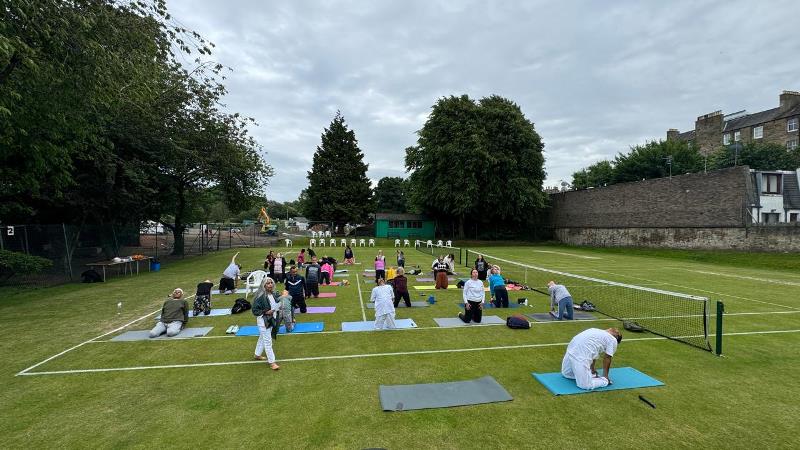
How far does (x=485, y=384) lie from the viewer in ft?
26.6

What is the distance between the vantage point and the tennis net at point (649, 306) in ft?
38.1

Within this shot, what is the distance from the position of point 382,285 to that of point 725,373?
898cm

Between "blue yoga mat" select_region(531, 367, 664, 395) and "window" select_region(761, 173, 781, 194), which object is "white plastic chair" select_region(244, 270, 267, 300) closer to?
"blue yoga mat" select_region(531, 367, 664, 395)

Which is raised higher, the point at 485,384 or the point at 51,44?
the point at 51,44

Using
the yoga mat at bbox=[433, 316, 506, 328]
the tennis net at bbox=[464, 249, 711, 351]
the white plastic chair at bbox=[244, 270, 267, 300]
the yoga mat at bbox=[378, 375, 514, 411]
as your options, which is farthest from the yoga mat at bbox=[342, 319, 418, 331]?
the tennis net at bbox=[464, 249, 711, 351]

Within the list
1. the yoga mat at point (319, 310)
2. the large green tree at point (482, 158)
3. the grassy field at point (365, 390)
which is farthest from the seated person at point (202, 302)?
the large green tree at point (482, 158)

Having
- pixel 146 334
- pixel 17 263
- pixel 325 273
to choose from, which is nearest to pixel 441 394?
pixel 146 334

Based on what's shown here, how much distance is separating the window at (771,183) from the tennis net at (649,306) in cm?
2797

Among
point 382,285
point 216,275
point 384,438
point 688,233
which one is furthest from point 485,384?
point 688,233

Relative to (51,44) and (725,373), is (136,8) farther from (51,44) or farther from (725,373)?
(725,373)

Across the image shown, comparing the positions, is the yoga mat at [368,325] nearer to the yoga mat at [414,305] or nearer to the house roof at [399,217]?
the yoga mat at [414,305]

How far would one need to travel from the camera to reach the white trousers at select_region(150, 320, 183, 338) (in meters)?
11.7

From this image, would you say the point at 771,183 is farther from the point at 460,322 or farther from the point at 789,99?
the point at 460,322

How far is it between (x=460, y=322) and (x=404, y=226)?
47.5 metres
